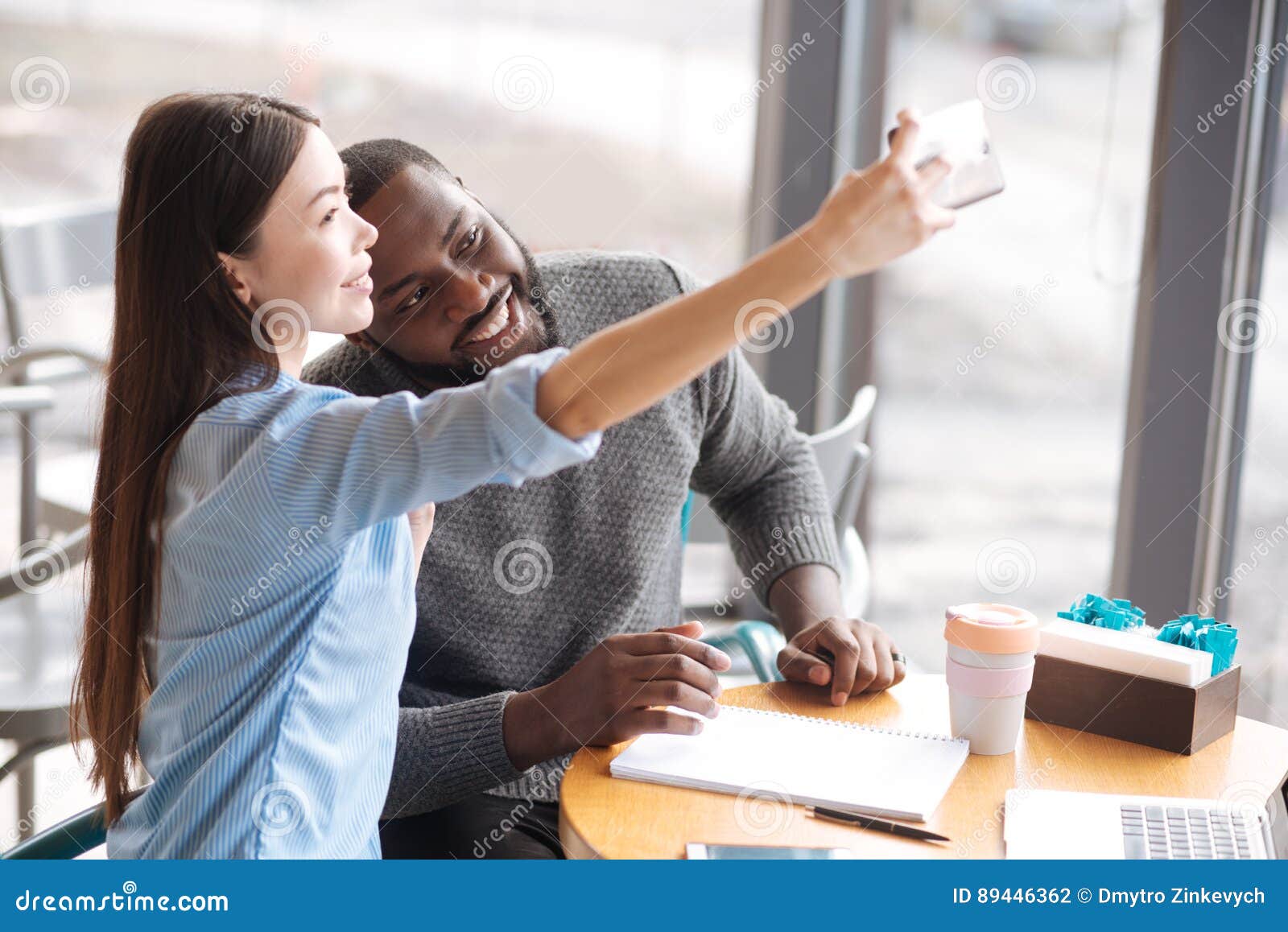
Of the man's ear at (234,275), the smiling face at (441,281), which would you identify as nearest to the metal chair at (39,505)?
the smiling face at (441,281)

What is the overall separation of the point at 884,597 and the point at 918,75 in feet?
3.99

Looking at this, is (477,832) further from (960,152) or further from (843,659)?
(960,152)

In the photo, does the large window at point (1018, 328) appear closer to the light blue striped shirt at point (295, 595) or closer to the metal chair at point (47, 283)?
the light blue striped shirt at point (295, 595)

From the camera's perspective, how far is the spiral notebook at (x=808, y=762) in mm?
1071

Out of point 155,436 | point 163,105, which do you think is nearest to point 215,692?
point 155,436

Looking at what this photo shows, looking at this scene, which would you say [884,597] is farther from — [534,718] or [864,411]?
[534,718]

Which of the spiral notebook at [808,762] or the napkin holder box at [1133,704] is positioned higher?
the napkin holder box at [1133,704]

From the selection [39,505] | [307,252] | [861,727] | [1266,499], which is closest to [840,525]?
[1266,499]

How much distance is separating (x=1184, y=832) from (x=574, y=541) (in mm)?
761

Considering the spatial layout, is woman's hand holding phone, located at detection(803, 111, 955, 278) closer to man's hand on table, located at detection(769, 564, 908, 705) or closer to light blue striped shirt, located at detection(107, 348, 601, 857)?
light blue striped shirt, located at detection(107, 348, 601, 857)

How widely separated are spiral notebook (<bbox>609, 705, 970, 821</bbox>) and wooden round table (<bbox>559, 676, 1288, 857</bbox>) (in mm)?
13

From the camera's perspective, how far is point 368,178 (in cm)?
140

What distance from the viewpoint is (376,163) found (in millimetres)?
1408

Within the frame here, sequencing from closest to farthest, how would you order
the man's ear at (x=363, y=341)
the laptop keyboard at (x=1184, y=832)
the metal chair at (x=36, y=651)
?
the laptop keyboard at (x=1184, y=832) < the man's ear at (x=363, y=341) < the metal chair at (x=36, y=651)
